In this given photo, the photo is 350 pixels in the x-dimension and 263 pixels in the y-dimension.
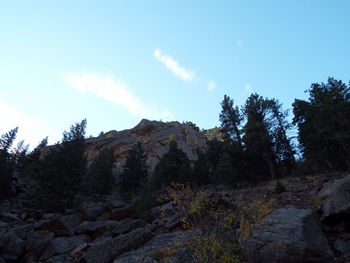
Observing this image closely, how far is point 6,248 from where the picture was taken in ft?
58.1

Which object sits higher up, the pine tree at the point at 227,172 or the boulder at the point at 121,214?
the pine tree at the point at 227,172

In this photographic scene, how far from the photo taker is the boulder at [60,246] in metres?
17.0

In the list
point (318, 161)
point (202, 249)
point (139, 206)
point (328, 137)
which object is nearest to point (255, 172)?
point (318, 161)

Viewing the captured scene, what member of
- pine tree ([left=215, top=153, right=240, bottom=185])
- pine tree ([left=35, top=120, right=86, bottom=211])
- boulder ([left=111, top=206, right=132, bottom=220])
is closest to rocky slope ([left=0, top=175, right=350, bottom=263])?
boulder ([left=111, top=206, right=132, bottom=220])

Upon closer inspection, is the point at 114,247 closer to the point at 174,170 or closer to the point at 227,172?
the point at 227,172

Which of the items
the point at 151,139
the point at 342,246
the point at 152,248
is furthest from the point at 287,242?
the point at 151,139

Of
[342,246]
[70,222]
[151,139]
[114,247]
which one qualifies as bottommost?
[342,246]

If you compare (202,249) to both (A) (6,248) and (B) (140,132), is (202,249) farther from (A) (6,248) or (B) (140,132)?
(B) (140,132)

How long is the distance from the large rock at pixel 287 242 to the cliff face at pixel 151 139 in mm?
64666

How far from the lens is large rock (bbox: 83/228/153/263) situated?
47.2 ft

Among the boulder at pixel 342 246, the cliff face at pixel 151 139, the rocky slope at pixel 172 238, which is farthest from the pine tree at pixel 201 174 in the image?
the boulder at pixel 342 246

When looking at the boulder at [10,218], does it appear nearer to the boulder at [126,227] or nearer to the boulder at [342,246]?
the boulder at [126,227]

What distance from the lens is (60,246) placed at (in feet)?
57.5

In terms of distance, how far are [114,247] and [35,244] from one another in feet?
20.8
